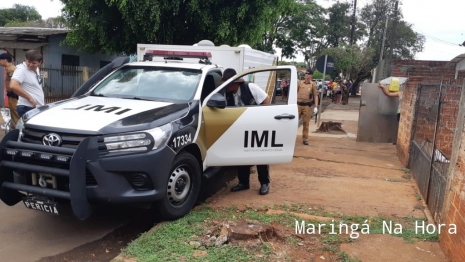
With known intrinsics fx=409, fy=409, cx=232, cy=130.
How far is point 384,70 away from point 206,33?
48.6 ft

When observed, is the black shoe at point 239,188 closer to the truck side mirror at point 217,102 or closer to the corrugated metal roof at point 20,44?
the truck side mirror at point 217,102

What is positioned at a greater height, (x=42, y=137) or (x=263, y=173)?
(x=42, y=137)

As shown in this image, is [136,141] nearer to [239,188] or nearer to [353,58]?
[239,188]

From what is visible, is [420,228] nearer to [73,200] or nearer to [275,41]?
[73,200]

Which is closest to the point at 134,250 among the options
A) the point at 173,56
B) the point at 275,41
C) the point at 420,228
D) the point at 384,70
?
the point at 420,228

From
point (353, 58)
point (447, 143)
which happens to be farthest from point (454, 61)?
point (353, 58)

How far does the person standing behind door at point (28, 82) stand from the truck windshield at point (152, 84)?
1.35 m

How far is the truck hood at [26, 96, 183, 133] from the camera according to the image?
4008 millimetres

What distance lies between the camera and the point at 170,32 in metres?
11.7

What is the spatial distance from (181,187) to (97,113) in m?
1.21

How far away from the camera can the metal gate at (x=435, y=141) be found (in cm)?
485

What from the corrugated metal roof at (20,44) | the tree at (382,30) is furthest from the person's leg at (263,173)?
the tree at (382,30)

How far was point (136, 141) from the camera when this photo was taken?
3943 mm

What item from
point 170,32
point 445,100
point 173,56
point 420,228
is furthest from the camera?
point 170,32
